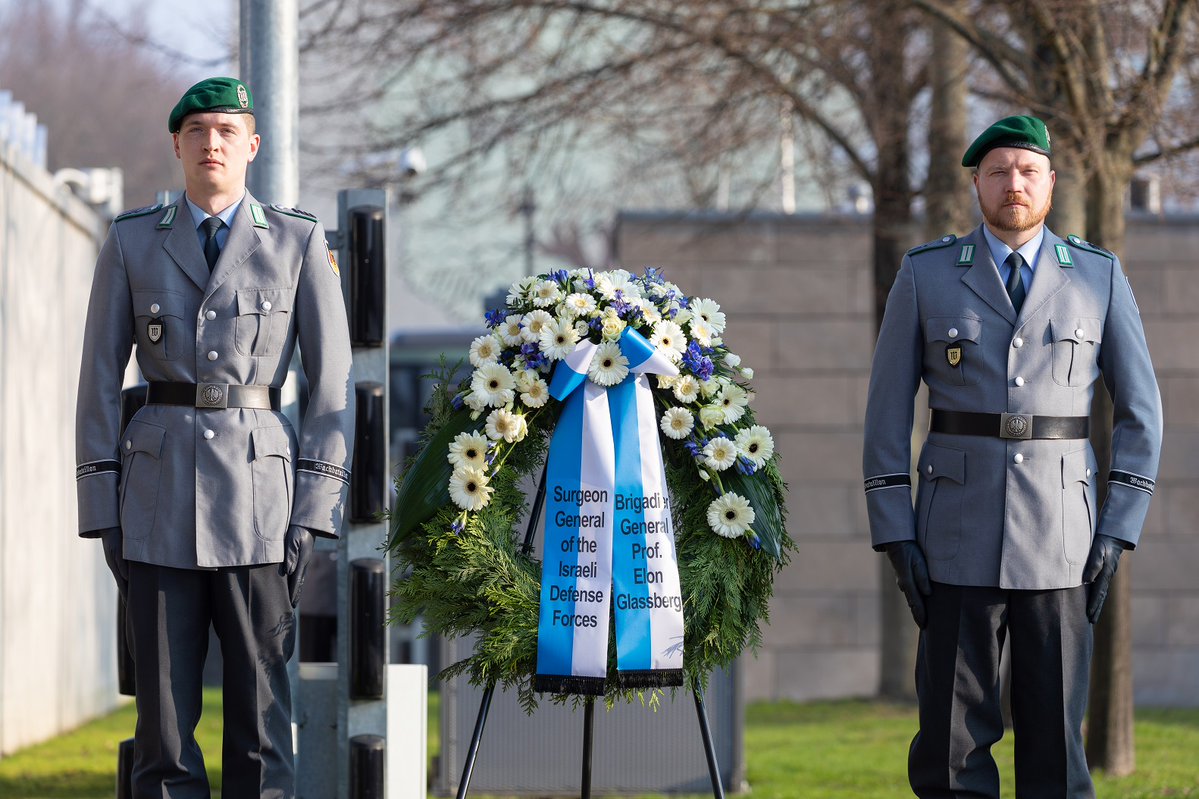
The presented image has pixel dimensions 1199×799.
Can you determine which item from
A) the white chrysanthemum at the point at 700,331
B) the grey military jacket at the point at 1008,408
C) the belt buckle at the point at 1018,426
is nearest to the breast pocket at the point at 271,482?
the white chrysanthemum at the point at 700,331

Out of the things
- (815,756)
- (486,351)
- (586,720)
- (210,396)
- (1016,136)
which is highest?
(1016,136)

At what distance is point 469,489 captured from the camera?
3.99m

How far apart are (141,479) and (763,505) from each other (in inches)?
63.5

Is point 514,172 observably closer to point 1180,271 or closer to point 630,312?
point 1180,271

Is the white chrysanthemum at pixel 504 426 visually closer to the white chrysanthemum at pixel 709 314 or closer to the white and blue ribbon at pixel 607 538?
the white and blue ribbon at pixel 607 538

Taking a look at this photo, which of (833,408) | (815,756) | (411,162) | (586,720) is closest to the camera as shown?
(586,720)

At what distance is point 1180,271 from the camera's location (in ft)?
36.4

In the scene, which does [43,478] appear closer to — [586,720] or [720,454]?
[586,720]

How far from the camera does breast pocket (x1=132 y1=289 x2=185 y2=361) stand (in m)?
3.84

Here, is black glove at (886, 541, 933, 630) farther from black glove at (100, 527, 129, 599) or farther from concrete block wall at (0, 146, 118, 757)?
concrete block wall at (0, 146, 118, 757)

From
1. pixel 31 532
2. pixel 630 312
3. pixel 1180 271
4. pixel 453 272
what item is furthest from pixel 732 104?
pixel 453 272

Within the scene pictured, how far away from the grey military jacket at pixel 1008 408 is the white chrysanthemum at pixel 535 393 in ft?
2.92

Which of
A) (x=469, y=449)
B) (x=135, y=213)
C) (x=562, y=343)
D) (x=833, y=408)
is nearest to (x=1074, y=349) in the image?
(x=562, y=343)

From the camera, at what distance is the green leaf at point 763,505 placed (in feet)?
13.3
